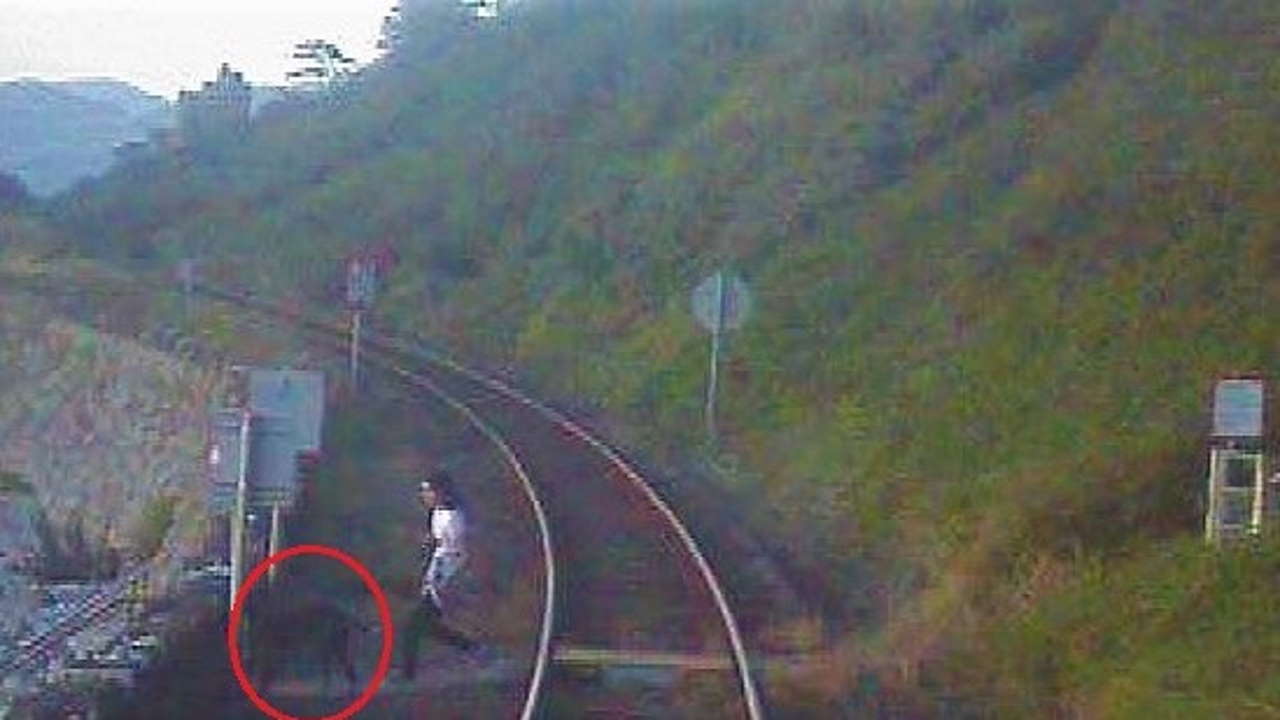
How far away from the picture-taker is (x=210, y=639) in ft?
51.4

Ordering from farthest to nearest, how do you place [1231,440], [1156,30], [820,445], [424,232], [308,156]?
1. [308,156]
2. [424,232]
3. [1156,30]
4. [820,445]
5. [1231,440]

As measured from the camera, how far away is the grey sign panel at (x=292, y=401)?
13070mm

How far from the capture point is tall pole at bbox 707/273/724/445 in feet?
99.0

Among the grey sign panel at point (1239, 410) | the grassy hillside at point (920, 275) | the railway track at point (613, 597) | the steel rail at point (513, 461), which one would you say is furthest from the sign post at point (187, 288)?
the grey sign panel at point (1239, 410)

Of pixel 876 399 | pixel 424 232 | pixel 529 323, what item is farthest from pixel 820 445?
pixel 424 232

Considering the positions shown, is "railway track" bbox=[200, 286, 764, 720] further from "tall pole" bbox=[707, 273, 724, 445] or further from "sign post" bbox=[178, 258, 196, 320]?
"sign post" bbox=[178, 258, 196, 320]

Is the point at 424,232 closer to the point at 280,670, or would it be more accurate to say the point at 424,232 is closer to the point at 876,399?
the point at 876,399

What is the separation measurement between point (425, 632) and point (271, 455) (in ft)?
12.4

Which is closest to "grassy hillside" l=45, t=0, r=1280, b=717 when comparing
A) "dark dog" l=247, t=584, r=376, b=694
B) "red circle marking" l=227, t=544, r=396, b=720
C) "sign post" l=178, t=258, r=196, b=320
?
"red circle marking" l=227, t=544, r=396, b=720

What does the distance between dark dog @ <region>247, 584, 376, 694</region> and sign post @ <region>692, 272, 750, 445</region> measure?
1394 centimetres

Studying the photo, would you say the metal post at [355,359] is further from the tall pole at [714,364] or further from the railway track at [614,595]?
the tall pole at [714,364]

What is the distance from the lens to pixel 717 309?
30.3 meters

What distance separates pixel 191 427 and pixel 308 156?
38050 millimetres

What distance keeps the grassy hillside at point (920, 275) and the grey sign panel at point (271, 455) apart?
4.12 metres
